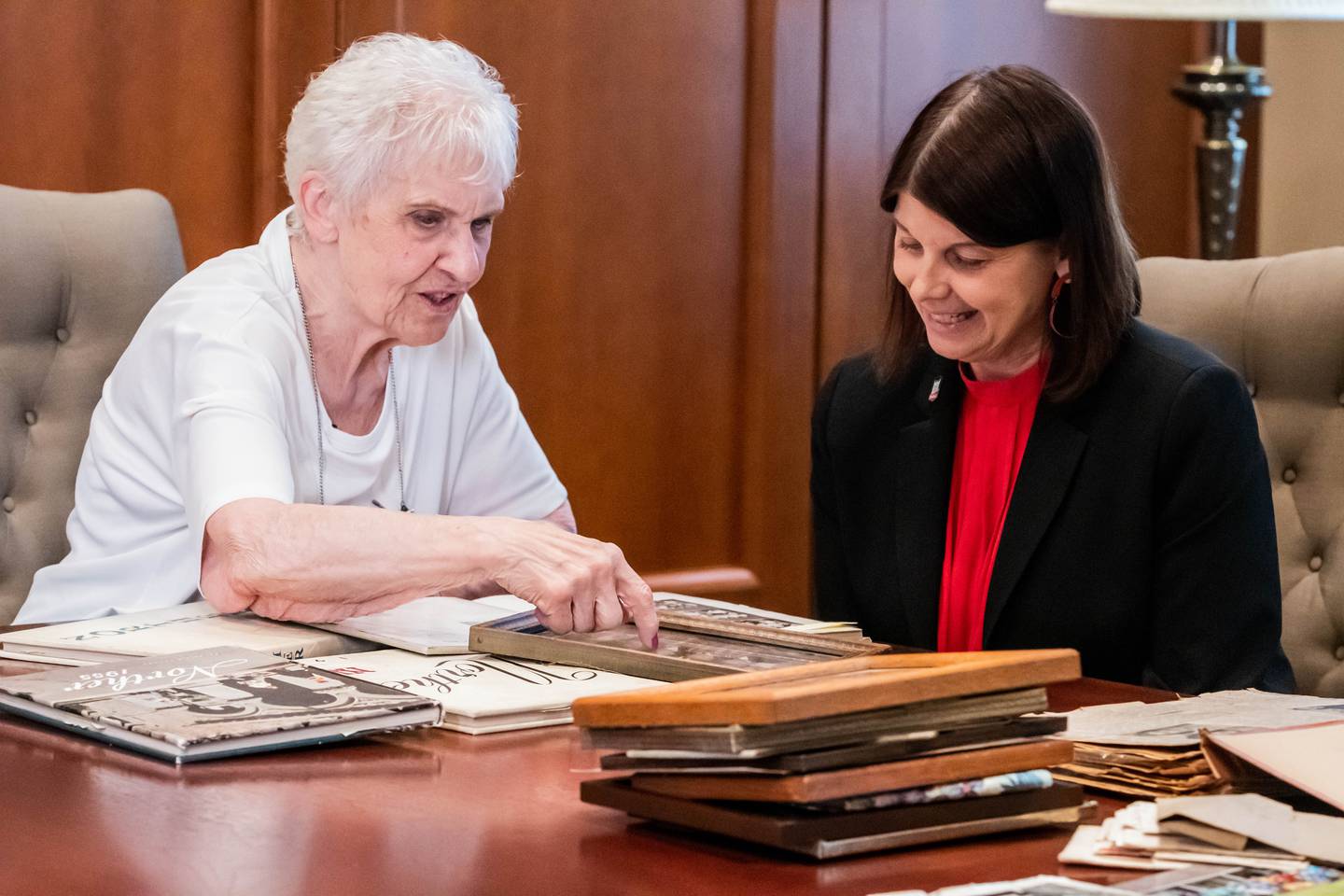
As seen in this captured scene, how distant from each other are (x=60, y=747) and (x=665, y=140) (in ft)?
7.20

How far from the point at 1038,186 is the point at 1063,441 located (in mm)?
275

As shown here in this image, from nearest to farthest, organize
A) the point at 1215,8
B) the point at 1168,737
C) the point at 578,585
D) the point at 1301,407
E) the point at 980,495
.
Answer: the point at 1168,737, the point at 578,585, the point at 980,495, the point at 1301,407, the point at 1215,8

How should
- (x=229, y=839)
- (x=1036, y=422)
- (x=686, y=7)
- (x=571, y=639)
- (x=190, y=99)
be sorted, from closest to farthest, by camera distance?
(x=229, y=839), (x=571, y=639), (x=1036, y=422), (x=190, y=99), (x=686, y=7)

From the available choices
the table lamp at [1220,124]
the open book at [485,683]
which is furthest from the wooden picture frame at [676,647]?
the table lamp at [1220,124]

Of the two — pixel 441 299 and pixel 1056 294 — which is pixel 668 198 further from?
pixel 1056 294

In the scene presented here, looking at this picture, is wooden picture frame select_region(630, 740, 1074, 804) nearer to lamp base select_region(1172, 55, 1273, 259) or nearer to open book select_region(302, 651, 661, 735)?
open book select_region(302, 651, 661, 735)

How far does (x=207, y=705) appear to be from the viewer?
3.76 ft

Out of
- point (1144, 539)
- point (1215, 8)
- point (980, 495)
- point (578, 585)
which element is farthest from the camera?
point (1215, 8)

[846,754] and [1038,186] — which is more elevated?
[1038,186]

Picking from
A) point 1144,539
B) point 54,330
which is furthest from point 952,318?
point 54,330

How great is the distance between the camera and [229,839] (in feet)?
3.00

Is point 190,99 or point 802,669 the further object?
point 190,99

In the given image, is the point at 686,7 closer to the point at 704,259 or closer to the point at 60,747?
the point at 704,259

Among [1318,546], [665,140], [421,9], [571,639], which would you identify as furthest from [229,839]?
[665,140]
